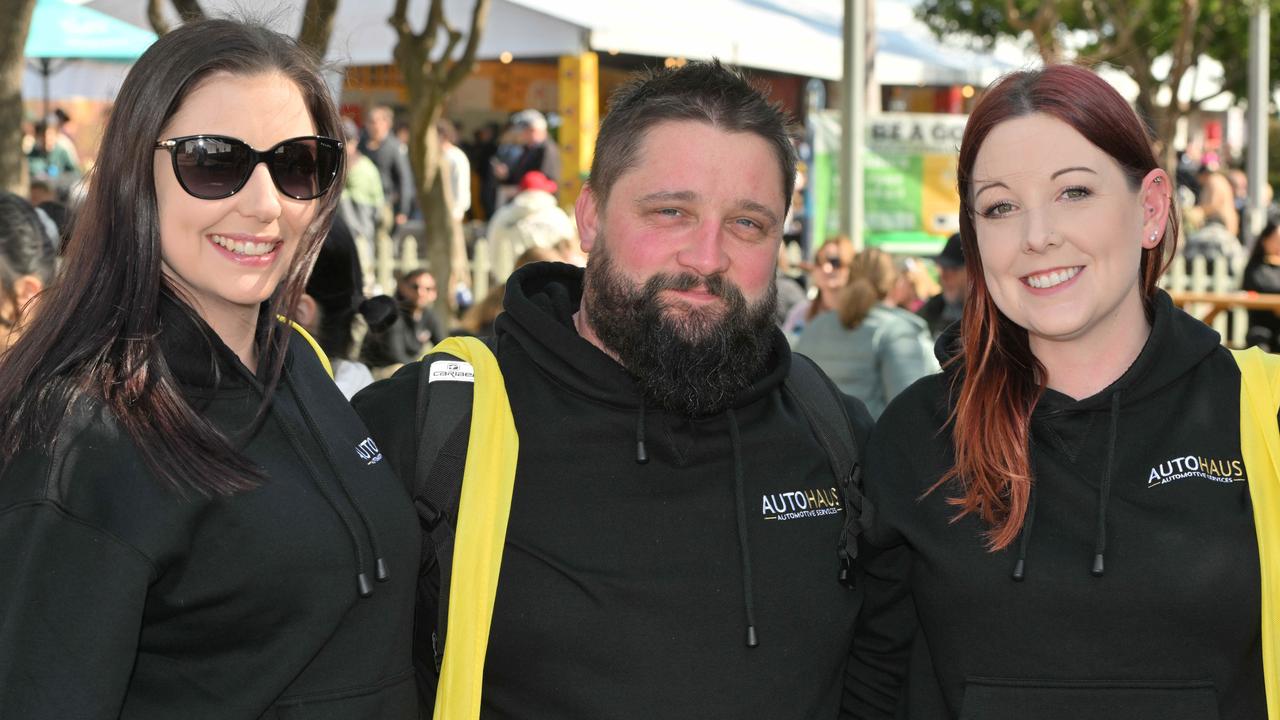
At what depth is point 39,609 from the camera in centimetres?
212

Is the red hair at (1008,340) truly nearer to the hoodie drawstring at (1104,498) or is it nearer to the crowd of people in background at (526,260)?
the hoodie drawstring at (1104,498)

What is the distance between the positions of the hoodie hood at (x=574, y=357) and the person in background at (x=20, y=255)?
83.0 inches

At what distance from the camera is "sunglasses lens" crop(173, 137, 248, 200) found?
2.45 m

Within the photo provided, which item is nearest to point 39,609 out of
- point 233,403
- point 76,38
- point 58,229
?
point 233,403

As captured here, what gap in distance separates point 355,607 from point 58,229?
15.5ft

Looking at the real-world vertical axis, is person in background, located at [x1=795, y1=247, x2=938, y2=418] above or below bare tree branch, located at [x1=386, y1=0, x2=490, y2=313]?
below

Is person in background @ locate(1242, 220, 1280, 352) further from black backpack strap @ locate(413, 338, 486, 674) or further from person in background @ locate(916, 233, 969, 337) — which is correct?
black backpack strap @ locate(413, 338, 486, 674)

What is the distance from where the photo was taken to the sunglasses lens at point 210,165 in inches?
96.6

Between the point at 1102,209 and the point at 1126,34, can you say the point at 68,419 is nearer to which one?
the point at 1102,209

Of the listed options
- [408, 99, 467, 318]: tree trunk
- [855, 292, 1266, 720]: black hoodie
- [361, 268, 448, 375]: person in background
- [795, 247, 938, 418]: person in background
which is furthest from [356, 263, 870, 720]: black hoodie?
[408, 99, 467, 318]: tree trunk

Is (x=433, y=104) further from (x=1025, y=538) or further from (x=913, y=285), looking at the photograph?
(x=1025, y=538)

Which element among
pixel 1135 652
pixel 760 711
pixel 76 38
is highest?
pixel 76 38

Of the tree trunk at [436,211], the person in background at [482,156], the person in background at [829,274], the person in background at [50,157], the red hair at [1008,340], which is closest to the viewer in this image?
the red hair at [1008,340]

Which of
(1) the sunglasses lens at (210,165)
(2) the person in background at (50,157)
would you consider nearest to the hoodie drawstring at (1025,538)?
(1) the sunglasses lens at (210,165)
